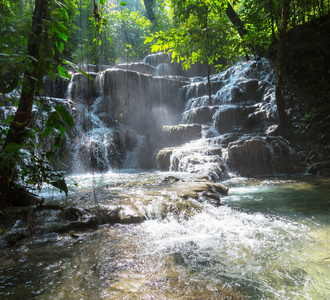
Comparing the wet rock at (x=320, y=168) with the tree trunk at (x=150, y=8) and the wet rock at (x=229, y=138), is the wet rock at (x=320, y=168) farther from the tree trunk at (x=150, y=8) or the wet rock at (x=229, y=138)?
the tree trunk at (x=150, y=8)

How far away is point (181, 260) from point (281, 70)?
869cm

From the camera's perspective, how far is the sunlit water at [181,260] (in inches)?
66.4

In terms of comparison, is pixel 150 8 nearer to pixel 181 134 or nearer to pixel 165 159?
pixel 181 134

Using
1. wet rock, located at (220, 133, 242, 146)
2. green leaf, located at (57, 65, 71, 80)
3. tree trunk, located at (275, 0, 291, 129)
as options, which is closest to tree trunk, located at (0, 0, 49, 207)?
green leaf, located at (57, 65, 71, 80)

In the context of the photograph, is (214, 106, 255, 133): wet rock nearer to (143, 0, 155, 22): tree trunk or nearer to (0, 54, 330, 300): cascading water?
(0, 54, 330, 300): cascading water

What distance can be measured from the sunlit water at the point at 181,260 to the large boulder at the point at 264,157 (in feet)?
16.3

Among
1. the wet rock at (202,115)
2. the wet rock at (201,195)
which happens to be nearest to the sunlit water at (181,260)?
the wet rock at (201,195)

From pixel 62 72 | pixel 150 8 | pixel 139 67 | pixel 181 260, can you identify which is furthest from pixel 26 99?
pixel 150 8

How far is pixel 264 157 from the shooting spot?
8352 millimetres

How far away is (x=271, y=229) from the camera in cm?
306

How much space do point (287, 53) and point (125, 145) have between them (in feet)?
30.4

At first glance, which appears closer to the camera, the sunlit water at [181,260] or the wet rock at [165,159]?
the sunlit water at [181,260]

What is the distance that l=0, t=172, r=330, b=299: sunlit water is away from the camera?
169 centimetres

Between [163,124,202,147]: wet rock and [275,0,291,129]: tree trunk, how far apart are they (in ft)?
12.6
